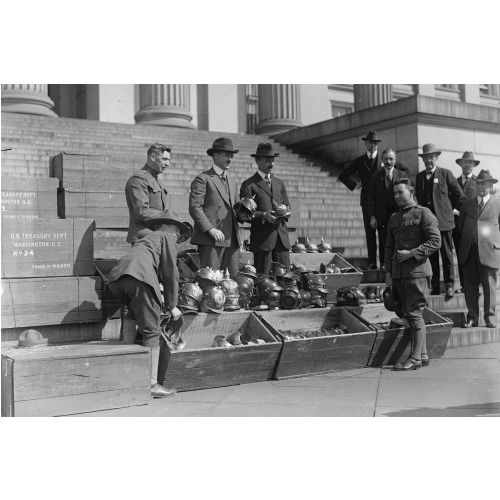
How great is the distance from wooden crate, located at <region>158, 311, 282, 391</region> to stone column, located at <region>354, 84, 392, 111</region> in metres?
13.1

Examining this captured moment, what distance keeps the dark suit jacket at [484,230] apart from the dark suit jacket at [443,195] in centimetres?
53

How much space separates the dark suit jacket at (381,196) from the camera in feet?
32.5

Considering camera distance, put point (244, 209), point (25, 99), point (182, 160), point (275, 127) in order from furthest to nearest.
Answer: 1. point (275, 127)
2. point (25, 99)
3. point (182, 160)
4. point (244, 209)

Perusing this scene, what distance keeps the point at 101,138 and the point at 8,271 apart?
718 cm

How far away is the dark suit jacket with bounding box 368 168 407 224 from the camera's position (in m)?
9.91

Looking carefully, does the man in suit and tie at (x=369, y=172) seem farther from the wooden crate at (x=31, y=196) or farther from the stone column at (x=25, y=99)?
the stone column at (x=25, y=99)

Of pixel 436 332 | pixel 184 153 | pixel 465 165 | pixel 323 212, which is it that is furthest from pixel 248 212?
pixel 184 153

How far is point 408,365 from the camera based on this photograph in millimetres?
7449

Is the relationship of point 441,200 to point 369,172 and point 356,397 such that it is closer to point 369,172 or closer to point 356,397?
point 369,172

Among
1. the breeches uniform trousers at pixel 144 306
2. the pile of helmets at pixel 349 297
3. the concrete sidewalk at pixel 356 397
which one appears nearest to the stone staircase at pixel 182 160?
the pile of helmets at pixel 349 297

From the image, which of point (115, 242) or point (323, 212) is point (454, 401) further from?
point (323, 212)

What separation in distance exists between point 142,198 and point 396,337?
324 cm

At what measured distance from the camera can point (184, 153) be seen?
1392 cm

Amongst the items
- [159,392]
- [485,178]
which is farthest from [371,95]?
[159,392]
